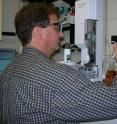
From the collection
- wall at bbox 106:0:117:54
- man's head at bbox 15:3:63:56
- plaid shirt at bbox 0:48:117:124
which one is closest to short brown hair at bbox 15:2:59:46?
man's head at bbox 15:3:63:56

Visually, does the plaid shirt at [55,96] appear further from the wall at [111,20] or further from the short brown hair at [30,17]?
the wall at [111,20]

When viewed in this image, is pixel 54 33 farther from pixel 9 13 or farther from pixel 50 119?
pixel 9 13

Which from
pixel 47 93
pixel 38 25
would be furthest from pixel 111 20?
pixel 47 93

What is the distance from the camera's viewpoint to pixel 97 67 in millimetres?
1745

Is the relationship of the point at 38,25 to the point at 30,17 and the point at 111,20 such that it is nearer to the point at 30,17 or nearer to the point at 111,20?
the point at 30,17

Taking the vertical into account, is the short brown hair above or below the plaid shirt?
above

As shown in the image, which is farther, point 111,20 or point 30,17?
point 111,20

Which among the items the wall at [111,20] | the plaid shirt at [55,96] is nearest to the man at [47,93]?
the plaid shirt at [55,96]

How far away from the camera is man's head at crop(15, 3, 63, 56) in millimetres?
1030

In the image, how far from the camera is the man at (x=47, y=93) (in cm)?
84

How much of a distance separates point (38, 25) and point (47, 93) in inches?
11.5

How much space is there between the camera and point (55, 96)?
852mm

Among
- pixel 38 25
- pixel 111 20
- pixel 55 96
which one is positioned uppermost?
pixel 111 20

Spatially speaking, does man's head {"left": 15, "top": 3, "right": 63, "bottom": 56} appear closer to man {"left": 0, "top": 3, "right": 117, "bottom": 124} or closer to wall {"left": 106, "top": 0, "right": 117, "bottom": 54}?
man {"left": 0, "top": 3, "right": 117, "bottom": 124}
